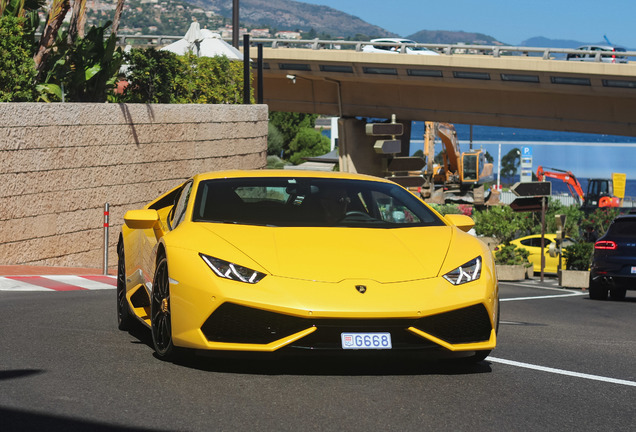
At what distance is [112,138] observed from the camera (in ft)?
65.5

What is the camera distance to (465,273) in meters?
6.34

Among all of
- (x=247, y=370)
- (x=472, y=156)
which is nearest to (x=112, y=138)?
(x=247, y=370)

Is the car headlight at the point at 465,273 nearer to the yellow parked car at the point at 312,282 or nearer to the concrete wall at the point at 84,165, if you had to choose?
the yellow parked car at the point at 312,282

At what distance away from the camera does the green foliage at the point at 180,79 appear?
900 inches

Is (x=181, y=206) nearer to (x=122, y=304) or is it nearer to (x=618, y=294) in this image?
(x=122, y=304)

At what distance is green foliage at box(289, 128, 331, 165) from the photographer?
101081 millimetres

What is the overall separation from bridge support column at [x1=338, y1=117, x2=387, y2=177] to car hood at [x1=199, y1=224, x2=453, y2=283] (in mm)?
45258

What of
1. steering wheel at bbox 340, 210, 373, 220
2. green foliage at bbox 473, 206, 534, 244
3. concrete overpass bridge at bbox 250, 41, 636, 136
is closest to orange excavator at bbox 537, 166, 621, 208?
concrete overpass bridge at bbox 250, 41, 636, 136

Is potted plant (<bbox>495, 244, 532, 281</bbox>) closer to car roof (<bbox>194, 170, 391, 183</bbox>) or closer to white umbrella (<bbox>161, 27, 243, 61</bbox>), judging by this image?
white umbrella (<bbox>161, 27, 243, 61</bbox>)

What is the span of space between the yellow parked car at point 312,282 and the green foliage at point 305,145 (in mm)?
92779

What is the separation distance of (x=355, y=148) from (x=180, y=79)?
30.1m

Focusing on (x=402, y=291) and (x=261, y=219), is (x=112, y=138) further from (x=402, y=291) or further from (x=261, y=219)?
(x=402, y=291)

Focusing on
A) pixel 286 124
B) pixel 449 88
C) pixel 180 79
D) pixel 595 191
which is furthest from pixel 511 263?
pixel 286 124

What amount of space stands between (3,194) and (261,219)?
35.2ft
